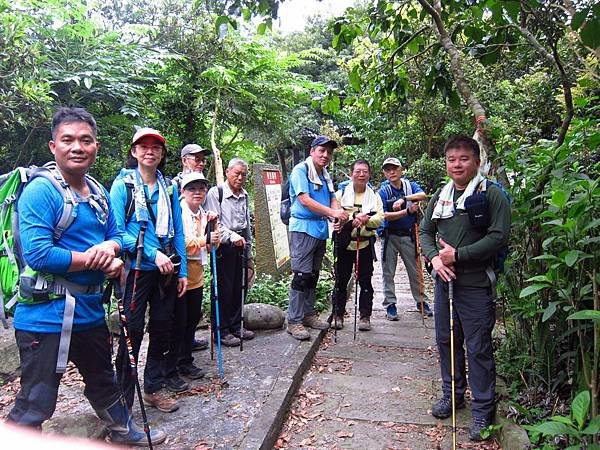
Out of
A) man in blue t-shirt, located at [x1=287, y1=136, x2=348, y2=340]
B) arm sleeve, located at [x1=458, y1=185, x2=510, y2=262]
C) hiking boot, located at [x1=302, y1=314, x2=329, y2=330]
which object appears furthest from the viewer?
hiking boot, located at [x1=302, y1=314, x2=329, y2=330]

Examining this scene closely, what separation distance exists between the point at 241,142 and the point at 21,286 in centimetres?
946

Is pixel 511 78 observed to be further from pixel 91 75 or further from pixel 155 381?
pixel 155 381

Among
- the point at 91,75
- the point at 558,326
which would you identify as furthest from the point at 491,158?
the point at 91,75

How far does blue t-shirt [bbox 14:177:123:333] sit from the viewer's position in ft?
8.07

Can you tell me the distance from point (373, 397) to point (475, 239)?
1.79 meters

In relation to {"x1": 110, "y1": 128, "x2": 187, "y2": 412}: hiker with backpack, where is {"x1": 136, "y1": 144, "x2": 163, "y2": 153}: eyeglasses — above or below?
above

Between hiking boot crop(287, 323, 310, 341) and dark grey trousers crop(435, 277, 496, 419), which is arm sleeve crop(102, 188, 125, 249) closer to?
dark grey trousers crop(435, 277, 496, 419)

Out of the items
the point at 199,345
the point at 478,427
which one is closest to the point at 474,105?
the point at 478,427

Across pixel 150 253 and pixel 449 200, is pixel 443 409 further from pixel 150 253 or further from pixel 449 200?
pixel 150 253

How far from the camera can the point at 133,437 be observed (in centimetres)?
312

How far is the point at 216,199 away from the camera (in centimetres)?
510

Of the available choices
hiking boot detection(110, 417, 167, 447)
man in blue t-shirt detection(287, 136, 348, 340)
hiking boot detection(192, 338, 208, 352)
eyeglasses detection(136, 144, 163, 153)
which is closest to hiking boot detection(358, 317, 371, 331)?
man in blue t-shirt detection(287, 136, 348, 340)

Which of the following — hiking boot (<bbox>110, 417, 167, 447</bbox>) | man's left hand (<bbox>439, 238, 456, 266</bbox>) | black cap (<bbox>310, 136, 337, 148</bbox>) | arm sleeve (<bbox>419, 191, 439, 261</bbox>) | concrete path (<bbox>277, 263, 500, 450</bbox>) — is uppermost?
black cap (<bbox>310, 136, 337, 148</bbox>)

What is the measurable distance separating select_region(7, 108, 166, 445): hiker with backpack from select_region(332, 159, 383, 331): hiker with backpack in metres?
3.33
